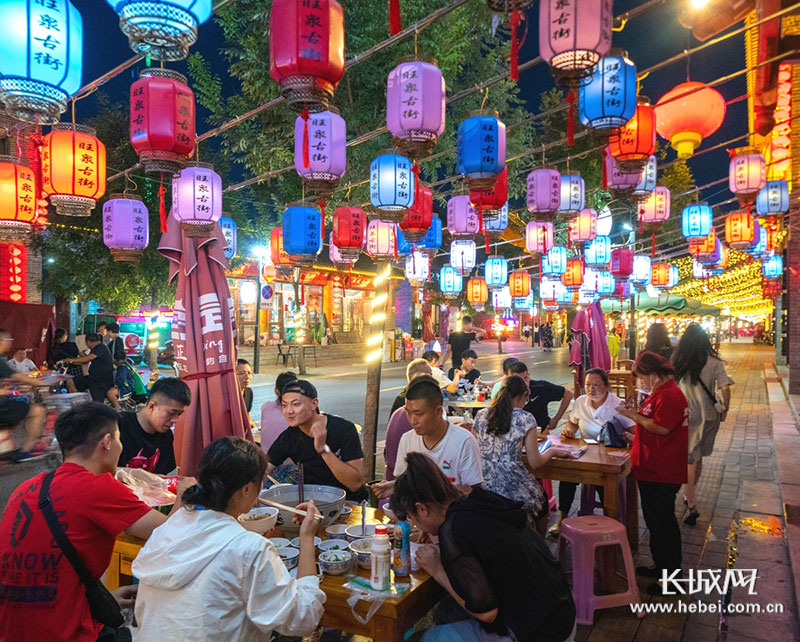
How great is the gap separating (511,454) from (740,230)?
1139 cm

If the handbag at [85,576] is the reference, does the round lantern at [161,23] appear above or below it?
above

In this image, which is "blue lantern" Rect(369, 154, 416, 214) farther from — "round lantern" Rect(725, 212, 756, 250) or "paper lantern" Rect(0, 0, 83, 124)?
"round lantern" Rect(725, 212, 756, 250)

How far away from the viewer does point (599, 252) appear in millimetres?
15516

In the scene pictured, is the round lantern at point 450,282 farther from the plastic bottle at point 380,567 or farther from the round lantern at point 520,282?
the plastic bottle at point 380,567

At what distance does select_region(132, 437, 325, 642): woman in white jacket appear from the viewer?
204 centimetres

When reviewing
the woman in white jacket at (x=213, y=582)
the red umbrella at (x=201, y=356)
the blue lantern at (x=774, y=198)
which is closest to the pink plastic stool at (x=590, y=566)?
the woman in white jacket at (x=213, y=582)

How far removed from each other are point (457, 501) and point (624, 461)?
2855 mm

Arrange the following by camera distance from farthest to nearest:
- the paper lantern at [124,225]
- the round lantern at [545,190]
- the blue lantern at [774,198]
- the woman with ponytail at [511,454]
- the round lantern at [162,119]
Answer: the blue lantern at [774,198] → the paper lantern at [124,225] → the round lantern at [545,190] → the round lantern at [162,119] → the woman with ponytail at [511,454]

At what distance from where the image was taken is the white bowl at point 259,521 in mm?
2984

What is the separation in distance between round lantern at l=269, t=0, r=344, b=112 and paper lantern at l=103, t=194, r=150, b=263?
19.9 feet

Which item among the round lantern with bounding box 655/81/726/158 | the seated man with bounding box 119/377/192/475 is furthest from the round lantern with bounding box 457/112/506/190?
the seated man with bounding box 119/377/192/475

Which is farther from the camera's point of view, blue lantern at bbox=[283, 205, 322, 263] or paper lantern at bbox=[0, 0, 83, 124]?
blue lantern at bbox=[283, 205, 322, 263]

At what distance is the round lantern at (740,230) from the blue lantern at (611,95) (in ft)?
28.6

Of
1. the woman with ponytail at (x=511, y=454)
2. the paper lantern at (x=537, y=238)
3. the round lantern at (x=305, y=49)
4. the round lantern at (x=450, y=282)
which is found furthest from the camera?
the round lantern at (x=450, y=282)
